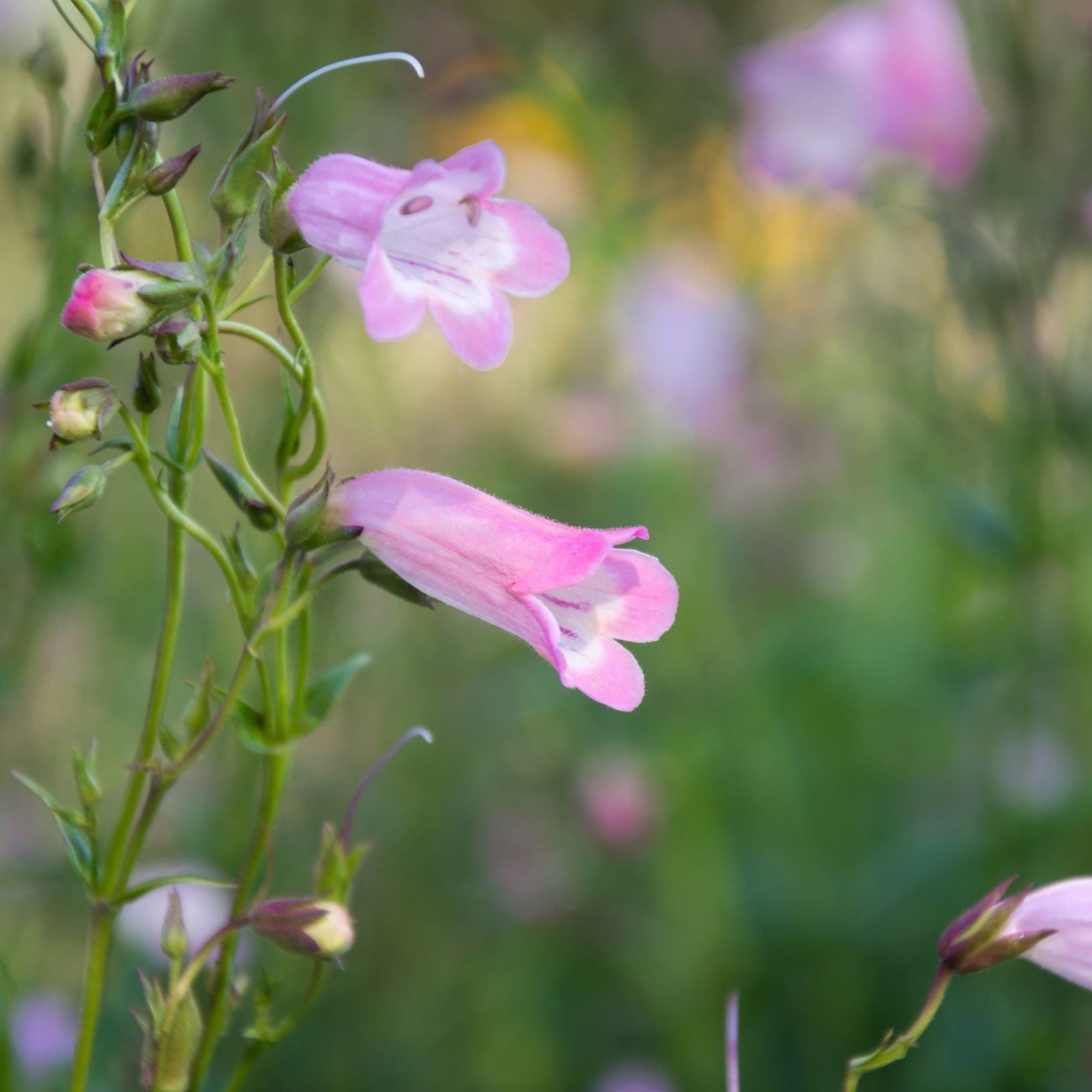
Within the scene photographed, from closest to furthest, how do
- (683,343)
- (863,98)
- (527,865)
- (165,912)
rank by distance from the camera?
(165,912), (863,98), (527,865), (683,343)

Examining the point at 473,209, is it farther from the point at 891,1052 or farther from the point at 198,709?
the point at 891,1052

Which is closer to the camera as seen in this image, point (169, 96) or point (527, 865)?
point (169, 96)

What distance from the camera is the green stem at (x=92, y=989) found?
26.9 inches

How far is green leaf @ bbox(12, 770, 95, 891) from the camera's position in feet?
2.25

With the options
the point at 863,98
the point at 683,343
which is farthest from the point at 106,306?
the point at 683,343

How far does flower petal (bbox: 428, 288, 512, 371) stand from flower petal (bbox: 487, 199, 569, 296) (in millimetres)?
24

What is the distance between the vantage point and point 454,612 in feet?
8.36

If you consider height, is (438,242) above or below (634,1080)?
above

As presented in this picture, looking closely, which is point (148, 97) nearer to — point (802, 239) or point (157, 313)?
point (157, 313)

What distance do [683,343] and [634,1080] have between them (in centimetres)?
149

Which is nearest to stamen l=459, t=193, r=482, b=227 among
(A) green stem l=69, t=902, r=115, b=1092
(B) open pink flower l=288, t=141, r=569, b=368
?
(B) open pink flower l=288, t=141, r=569, b=368

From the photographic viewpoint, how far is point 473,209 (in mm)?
709

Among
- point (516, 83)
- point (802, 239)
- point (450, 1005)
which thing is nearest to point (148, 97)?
point (516, 83)

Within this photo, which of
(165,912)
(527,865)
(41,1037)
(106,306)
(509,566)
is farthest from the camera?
(527,865)
